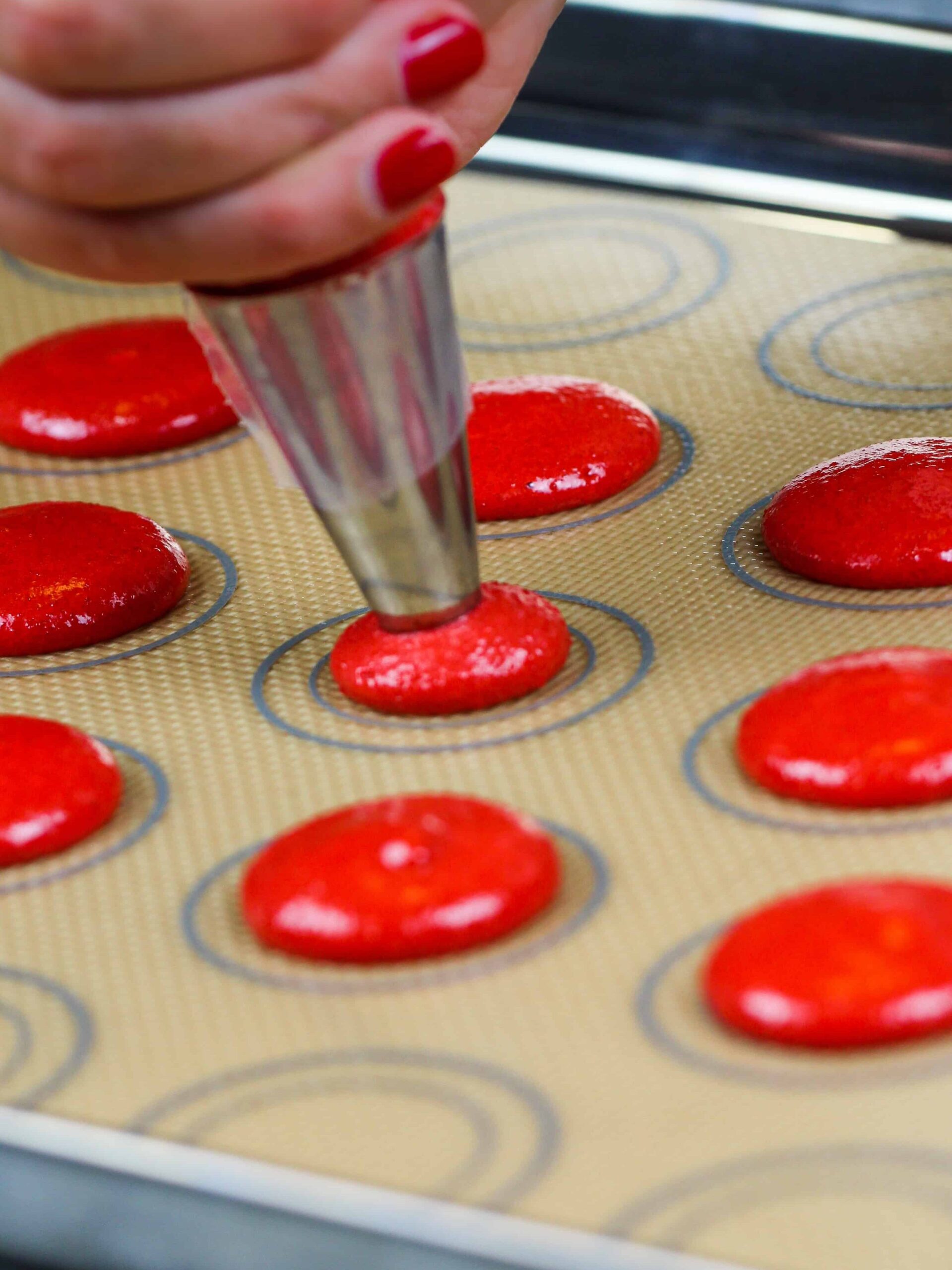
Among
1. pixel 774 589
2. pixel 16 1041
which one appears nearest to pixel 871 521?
pixel 774 589

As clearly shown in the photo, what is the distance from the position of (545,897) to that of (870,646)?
0.60 ft

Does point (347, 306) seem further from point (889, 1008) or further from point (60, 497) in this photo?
point (60, 497)

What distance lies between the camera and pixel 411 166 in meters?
0.49

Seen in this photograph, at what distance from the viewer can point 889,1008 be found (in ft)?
1.50

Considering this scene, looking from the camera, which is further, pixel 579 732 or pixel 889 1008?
pixel 579 732

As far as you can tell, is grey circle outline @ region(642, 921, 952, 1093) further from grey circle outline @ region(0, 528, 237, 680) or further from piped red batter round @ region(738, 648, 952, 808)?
grey circle outline @ region(0, 528, 237, 680)

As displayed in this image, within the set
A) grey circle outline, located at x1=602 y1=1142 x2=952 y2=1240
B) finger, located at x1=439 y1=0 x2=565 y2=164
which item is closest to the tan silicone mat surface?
grey circle outline, located at x1=602 y1=1142 x2=952 y2=1240

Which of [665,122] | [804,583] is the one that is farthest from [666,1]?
[804,583]

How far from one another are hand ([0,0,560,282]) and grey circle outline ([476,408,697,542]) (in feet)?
0.89

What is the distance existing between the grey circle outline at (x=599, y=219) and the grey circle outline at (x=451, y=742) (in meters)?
0.26

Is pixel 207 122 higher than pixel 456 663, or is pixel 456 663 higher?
pixel 207 122

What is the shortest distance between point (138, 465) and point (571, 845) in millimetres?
403

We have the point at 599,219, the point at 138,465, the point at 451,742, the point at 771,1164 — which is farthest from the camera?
the point at 599,219

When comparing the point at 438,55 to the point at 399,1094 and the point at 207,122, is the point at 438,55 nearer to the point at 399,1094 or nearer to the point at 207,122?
the point at 207,122
